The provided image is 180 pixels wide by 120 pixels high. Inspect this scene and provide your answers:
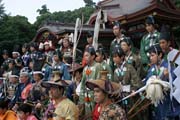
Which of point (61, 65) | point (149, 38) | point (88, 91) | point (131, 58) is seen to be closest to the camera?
point (88, 91)

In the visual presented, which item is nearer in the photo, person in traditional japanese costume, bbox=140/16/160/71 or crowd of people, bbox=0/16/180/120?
crowd of people, bbox=0/16/180/120

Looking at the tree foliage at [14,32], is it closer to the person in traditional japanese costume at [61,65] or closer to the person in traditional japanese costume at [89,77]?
the person in traditional japanese costume at [61,65]

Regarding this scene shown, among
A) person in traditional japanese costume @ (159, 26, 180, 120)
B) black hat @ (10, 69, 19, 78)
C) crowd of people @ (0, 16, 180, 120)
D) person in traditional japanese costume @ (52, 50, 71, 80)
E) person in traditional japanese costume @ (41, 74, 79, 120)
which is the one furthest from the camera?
black hat @ (10, 69, 19, 78)

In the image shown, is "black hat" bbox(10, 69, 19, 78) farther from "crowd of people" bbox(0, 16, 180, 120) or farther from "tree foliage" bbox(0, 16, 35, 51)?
"tree foliage" bbox(0, 16, 35, 51)

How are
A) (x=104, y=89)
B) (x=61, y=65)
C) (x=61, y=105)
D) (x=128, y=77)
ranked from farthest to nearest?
(x=61, y=65) < (x=128, y=77) < (x=61, y=105) < (x=104, y=89)

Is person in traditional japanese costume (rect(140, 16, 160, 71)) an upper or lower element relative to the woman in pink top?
upper

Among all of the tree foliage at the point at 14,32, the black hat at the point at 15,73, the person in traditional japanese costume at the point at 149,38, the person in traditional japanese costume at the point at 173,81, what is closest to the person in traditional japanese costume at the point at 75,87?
the person in traditional japanese costume at the point at 149,38

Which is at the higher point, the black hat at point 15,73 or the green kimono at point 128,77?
the green kimono at point 128,77

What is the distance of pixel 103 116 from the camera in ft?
15.8

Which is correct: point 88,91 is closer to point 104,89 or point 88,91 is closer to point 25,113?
point 25,113

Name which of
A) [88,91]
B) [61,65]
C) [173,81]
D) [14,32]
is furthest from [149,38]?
[14,32]

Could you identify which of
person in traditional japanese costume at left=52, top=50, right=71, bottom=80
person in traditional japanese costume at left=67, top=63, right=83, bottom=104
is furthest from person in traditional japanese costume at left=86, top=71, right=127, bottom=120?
person in traditional japanese costume at left=52, top=50, right=71, bottom=80

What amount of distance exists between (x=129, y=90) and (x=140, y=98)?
27 cm

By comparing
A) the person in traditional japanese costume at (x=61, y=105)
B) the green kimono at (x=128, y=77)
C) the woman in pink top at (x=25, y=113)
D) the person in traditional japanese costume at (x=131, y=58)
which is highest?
the person in traditional japanese costume at (x=131, y=58)
